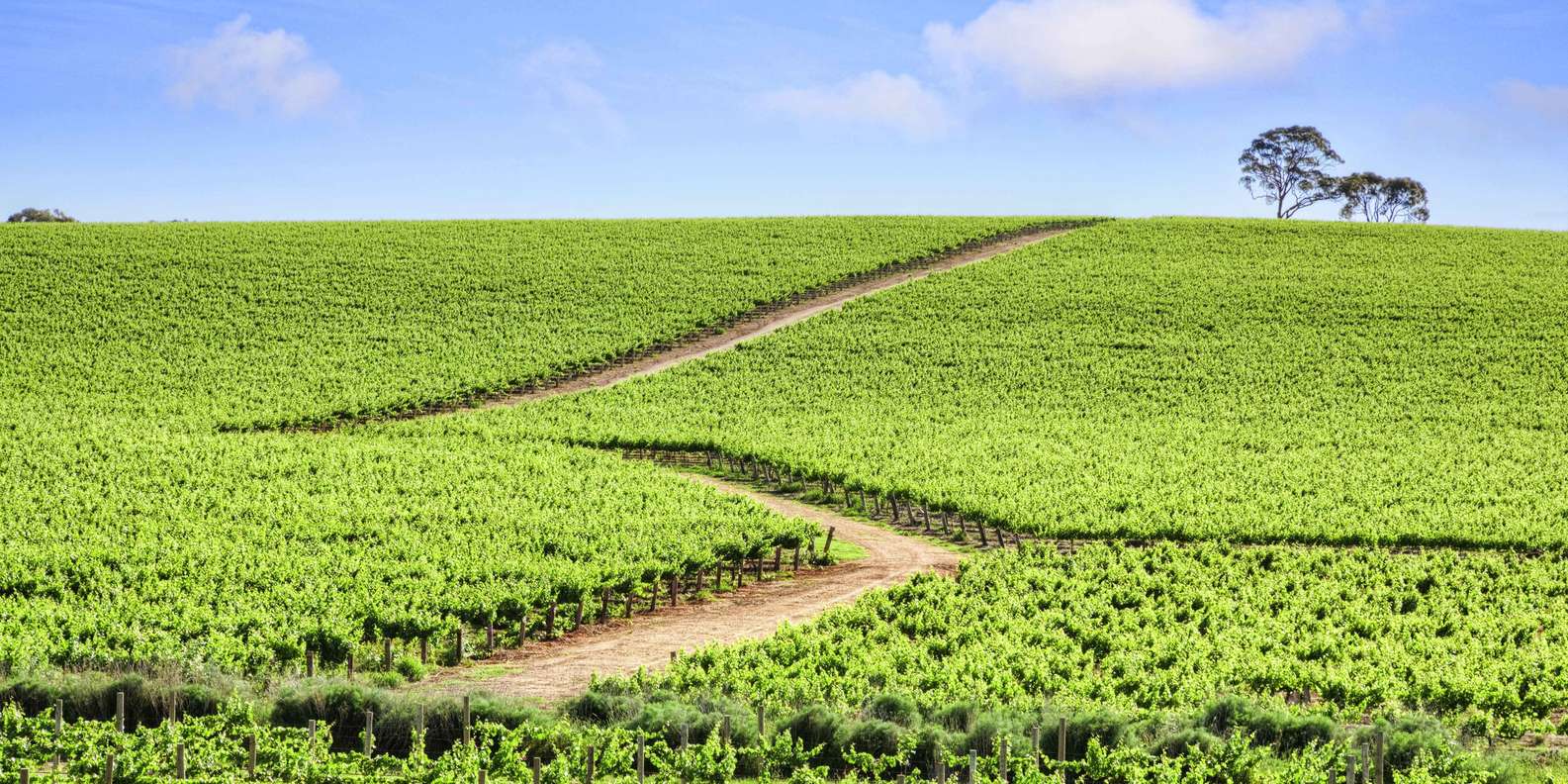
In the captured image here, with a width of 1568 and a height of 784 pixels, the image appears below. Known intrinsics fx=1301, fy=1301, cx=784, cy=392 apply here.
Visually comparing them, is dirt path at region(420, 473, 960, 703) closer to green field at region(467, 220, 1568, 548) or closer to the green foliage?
the green foliage

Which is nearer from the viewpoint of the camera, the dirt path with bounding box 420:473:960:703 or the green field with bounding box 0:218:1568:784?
the green field with bounding box 0:218:1568:784

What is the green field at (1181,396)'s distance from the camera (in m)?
36.6

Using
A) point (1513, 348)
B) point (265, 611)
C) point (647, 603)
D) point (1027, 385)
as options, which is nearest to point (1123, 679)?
point (647, 603)

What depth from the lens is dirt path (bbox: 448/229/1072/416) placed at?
185 ft

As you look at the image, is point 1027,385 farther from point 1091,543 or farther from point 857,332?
point 1091,543

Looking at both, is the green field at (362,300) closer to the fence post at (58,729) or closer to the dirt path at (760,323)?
the dirt path at (760,323)

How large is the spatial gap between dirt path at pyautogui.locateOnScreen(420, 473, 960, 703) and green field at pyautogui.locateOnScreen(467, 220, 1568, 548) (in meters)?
3.38

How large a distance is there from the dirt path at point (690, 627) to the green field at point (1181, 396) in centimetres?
338

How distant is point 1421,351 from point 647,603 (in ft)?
147

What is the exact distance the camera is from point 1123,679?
67.1 ft

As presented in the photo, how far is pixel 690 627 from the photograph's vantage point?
26.1 m

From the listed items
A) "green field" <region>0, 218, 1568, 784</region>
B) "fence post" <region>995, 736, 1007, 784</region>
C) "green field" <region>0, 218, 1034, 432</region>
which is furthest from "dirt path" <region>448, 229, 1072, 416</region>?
"fence post" <region>995, 736, 1007, 784</region>

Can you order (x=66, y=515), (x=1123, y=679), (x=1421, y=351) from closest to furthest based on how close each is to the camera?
1. (x=1123, y=679)
2. (x=66, y=515)
3. (x=1421, y=351)

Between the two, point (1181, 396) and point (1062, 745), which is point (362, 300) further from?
point (1062, 745)
